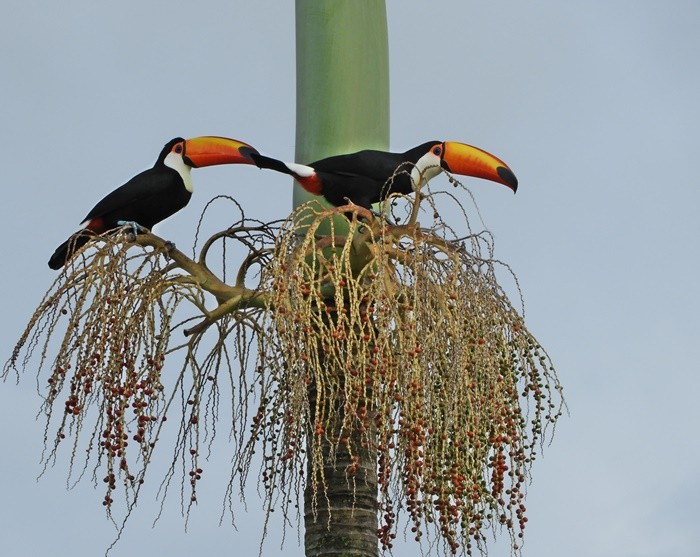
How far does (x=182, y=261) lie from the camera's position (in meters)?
5.31

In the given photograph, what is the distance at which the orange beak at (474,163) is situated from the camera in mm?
5887

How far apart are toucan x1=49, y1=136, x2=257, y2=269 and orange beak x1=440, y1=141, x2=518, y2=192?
3.14ft

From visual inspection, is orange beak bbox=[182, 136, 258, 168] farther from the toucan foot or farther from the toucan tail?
the toucan tail

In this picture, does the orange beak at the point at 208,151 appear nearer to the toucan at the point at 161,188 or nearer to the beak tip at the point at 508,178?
the toucan at the point at 161,188

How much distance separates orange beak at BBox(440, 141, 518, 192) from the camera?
5.89 m

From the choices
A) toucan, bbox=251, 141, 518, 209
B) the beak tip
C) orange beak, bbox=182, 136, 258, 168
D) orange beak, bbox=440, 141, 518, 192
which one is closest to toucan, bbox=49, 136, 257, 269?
orange beak, bbox=182, 136, 258, 168

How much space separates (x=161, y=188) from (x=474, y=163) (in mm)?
1510

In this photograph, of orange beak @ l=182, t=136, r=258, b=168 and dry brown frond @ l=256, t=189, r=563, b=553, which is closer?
dry brown frond @ l=256, t=189, r=563, b=553

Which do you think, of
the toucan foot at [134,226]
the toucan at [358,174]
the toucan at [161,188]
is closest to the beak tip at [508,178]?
the toucan at [358,174]

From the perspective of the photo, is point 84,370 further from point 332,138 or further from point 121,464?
point 332,138

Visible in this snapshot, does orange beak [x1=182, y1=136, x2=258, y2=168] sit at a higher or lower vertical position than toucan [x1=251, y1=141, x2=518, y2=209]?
higher

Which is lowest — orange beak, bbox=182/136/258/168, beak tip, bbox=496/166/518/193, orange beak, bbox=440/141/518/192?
beak tip, bbox=496/166/518/193

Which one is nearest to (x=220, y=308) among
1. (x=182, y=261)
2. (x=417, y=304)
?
(x=182, y=261)

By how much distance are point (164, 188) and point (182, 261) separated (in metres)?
0.78
